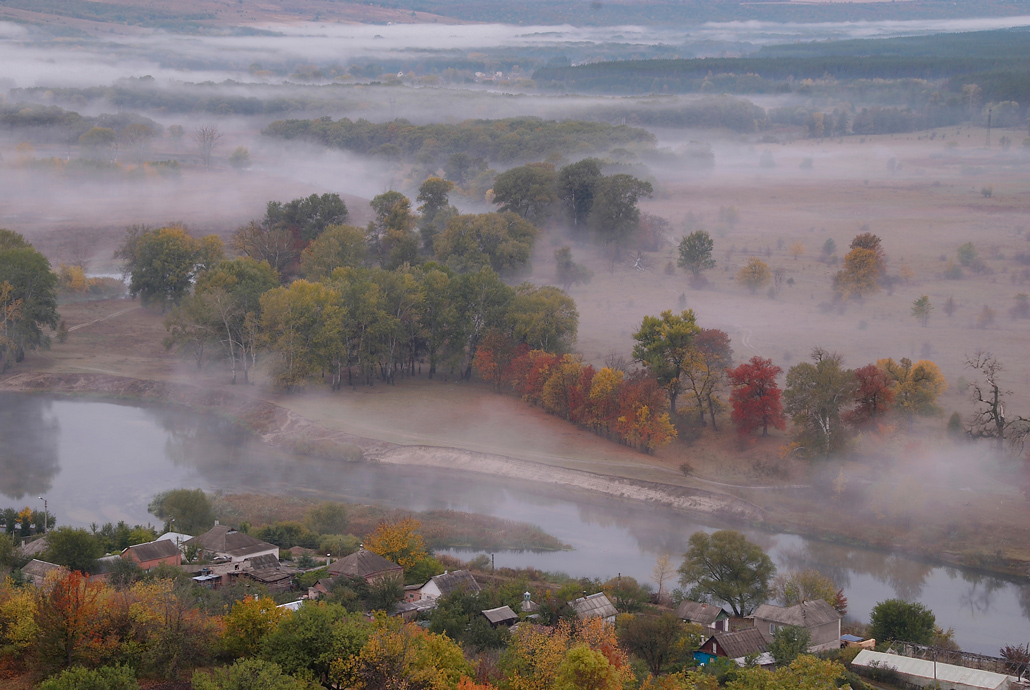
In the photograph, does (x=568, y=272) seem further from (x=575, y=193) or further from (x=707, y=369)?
(x=707, y=369)

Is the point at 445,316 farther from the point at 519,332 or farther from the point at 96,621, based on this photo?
the point at 96,621

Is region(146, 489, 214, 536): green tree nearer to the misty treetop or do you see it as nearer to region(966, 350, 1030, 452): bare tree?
region(966, 350, 1030, 452): bare tree

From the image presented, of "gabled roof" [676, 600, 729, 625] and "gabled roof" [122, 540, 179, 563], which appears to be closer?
"gabled roof" [676, 600, 729, 625]

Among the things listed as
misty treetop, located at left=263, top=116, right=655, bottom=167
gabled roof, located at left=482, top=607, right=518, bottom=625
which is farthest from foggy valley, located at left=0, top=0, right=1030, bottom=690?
misty treetop, located at left=263, top=116, right=655, bottom=167

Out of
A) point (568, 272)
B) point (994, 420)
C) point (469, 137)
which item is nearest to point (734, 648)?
point (994, 420)

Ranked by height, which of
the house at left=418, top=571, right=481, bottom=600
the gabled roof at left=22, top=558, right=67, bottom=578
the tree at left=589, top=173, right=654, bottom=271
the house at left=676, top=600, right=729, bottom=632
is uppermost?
the tree at left=589, top=173, right=654, bottom=271

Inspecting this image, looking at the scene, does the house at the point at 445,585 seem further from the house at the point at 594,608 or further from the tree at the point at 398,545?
the house at the point at 594,608

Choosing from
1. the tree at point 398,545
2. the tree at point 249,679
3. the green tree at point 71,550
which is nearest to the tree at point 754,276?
the tree at point 398,545
